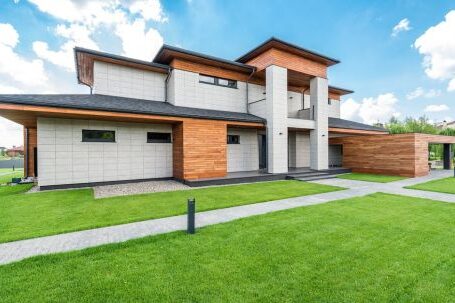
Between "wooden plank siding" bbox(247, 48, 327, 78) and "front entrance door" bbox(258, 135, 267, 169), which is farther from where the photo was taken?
"front entrance door" bbox(258, 135, 267, 169)

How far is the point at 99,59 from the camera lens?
11469mm

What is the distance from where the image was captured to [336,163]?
19.3 metres

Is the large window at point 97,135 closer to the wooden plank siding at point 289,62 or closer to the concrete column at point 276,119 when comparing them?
the concrete column at point 276,119

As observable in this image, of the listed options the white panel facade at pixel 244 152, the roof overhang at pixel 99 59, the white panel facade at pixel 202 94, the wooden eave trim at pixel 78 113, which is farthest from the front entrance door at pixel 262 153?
the roof overhang at pixel 99 59

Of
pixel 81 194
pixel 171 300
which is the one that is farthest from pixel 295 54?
pixel 171 300

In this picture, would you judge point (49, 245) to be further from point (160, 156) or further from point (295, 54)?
point (295, 54)

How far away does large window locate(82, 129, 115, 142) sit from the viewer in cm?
1044

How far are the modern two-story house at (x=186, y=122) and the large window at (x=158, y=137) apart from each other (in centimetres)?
5

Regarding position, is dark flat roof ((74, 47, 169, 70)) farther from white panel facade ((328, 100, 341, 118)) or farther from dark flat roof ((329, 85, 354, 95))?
white panel facade ((328, 100, 341, 118))

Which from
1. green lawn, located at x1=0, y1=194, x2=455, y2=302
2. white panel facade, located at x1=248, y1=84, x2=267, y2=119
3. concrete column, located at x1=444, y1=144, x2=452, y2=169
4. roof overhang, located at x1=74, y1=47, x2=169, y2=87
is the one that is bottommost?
green lawn, located at x1=0, y1=194, x2=455, y2=302

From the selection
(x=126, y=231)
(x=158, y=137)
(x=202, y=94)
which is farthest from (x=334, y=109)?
(x=126, y=231)

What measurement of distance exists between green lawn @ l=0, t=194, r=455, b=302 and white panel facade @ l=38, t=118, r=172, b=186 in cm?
779

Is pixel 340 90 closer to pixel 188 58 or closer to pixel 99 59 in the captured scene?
pixel 188 58

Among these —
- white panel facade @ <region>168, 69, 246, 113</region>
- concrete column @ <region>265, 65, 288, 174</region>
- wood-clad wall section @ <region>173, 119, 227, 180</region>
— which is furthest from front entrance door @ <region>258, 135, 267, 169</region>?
wood-clad wall section @ <region>173, 119, 227, 180</region>
